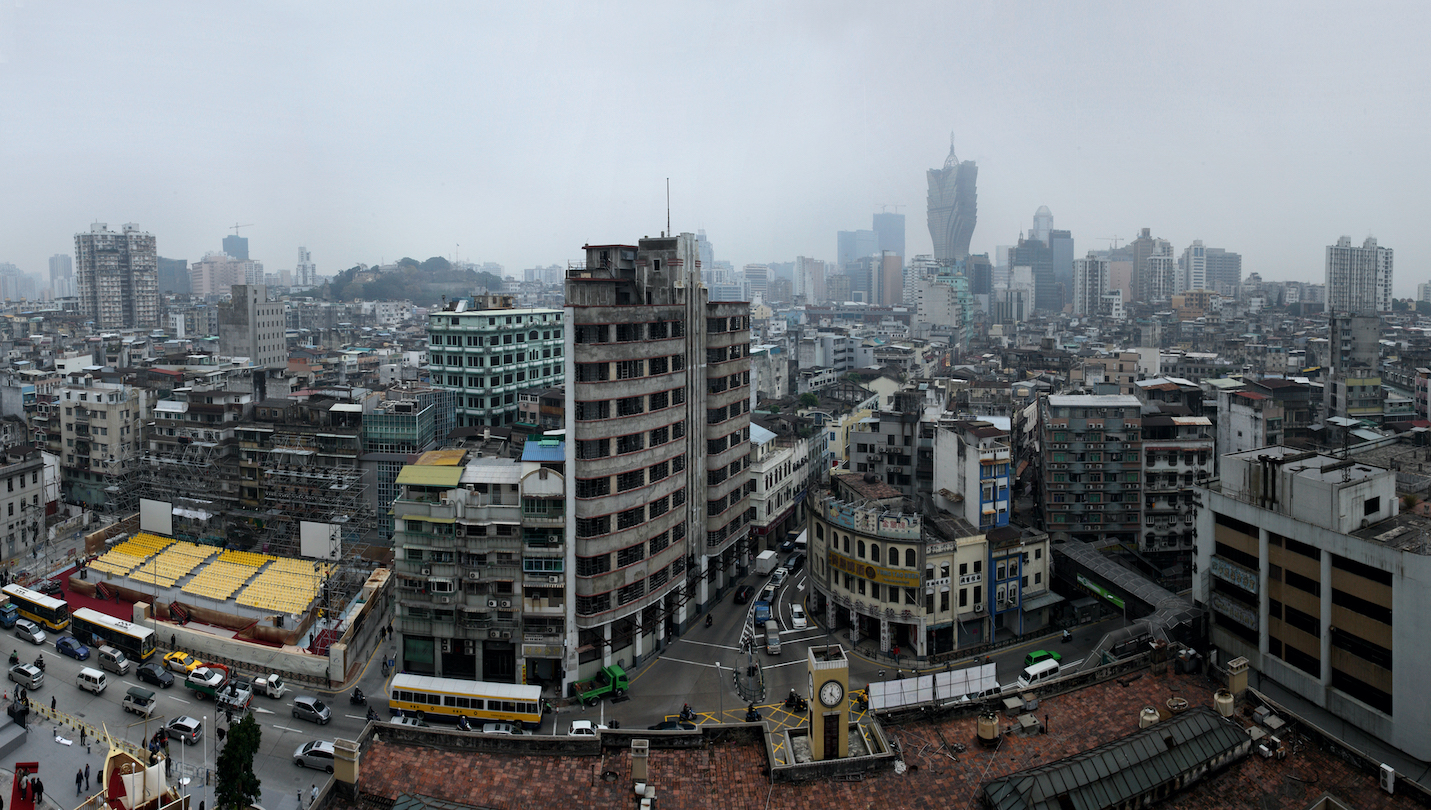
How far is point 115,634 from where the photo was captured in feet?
122

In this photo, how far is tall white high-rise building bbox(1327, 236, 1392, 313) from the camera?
516 feet

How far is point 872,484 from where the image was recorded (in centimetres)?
4434

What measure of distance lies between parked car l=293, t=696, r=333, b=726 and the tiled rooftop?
14.2 meters

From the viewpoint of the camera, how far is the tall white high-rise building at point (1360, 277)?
516ft

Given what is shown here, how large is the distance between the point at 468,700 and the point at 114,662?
15254mm

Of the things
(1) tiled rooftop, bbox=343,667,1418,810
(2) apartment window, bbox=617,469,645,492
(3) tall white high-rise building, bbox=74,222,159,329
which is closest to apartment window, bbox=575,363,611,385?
(2) apartment window, bbox=617,469,645,492

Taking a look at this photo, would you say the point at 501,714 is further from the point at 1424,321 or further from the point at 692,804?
the point at 1424,321

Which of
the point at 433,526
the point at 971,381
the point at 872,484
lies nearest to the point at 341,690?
the point at 433,526

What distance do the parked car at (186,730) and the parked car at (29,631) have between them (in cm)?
1196

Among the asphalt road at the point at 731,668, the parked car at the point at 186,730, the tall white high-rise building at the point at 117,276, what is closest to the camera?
the parked car at the point at 186,730

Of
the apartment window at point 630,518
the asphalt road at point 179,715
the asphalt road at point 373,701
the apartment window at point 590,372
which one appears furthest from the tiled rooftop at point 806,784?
the apartment window at point 590,372

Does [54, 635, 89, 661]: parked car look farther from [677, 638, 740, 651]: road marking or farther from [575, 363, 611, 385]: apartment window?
[677, 638, 740, 651]: road marking

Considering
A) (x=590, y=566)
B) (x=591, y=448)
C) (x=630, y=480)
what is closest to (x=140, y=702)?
(x=590, y=566)

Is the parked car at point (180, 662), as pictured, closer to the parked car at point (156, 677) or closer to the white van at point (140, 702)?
the parked car at point (156, 677)
